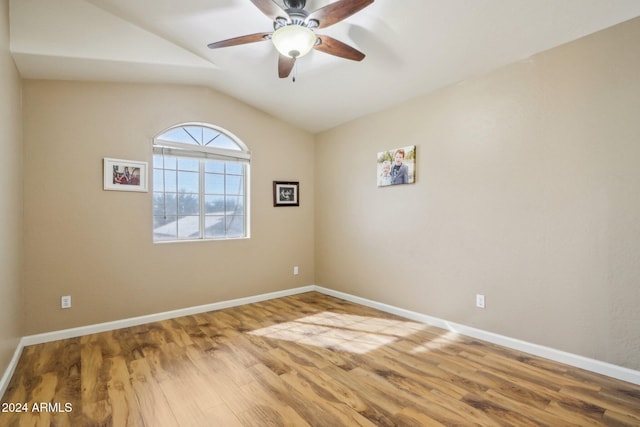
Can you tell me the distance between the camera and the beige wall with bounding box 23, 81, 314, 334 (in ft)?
9.76

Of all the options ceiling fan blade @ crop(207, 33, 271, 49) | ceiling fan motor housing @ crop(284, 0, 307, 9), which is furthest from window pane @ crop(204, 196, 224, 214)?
ceiling fan motor housing @ crop(284, 0, 307, 9)

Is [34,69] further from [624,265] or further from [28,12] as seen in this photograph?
[624,265]

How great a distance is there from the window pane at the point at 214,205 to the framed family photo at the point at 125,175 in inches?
29.9

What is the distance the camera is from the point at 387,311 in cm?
382

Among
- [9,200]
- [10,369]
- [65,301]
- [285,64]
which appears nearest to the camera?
[10,369]

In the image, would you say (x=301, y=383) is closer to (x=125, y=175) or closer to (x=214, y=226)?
(x=214, y=226)

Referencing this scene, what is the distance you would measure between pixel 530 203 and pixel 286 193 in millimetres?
3044

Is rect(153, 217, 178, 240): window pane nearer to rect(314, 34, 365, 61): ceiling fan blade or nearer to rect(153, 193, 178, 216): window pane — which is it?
rect(153, 193, 178, 216): window pane

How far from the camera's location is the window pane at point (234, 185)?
4258mm

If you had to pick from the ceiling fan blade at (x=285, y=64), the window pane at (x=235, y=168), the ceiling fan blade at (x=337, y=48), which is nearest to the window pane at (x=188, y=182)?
the window pane at (x=235, y=168)

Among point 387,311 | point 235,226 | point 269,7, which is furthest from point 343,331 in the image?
point 269,7

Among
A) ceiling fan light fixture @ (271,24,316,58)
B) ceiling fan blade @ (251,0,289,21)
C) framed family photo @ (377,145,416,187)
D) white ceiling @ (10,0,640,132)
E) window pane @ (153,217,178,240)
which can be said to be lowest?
window pane @ (153,217,178,240)

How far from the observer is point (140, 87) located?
346 cm

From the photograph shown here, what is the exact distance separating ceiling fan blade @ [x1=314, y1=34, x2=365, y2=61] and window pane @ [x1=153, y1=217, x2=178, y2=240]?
104 inches
